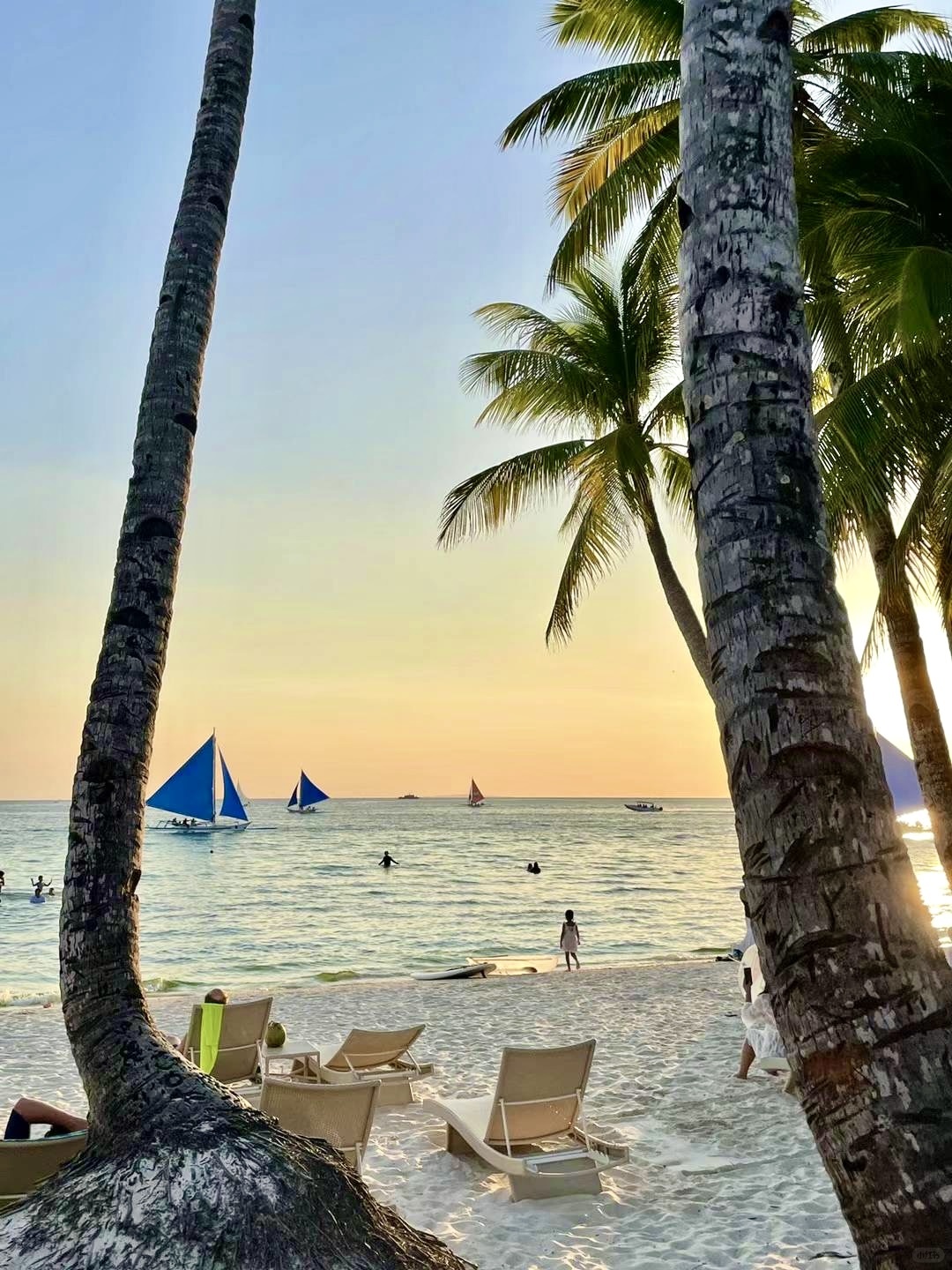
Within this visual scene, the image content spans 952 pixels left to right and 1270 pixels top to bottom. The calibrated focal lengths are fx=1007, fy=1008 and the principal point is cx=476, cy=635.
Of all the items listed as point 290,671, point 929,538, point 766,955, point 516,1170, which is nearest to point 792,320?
point 766,955

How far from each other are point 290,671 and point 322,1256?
43873mm

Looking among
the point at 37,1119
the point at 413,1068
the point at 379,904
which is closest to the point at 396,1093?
the point at 413,1068

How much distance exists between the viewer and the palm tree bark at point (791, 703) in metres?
1.41

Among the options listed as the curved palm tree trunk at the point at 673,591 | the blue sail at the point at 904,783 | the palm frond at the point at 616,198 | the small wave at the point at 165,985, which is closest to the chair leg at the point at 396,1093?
the curved palm tree trunk at the point at 673,591

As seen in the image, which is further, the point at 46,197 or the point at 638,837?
the point at 638,837

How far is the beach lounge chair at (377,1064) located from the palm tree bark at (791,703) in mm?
6557

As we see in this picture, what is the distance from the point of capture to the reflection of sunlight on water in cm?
1366

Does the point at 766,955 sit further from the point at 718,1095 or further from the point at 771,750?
the point at 718,1095

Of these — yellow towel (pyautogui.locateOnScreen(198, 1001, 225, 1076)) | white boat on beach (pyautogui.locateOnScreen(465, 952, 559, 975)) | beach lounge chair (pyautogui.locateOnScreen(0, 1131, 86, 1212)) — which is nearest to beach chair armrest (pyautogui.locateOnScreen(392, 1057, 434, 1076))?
yellow towel (pyautogui.locateOnScreen(198, 1001, 225, 1076))

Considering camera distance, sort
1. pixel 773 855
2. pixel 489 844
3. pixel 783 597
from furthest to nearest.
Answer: pixel 489 844 < pixel 783 597 < pixel 773 855

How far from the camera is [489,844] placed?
74562mm

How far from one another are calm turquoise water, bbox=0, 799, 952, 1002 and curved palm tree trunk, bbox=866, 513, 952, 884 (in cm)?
1222

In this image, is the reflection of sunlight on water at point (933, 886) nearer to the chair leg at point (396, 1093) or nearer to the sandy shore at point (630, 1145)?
Answer: the sandy shore at point (630, 1145)

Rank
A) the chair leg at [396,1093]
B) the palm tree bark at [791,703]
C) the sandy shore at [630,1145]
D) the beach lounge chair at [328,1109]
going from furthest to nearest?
1. the chair leg at [396,1093]
2. the beach lounge chair at [328,1109]
3. the sandy shore at [630,1145]
4. the palm tree bark at [791,703]
